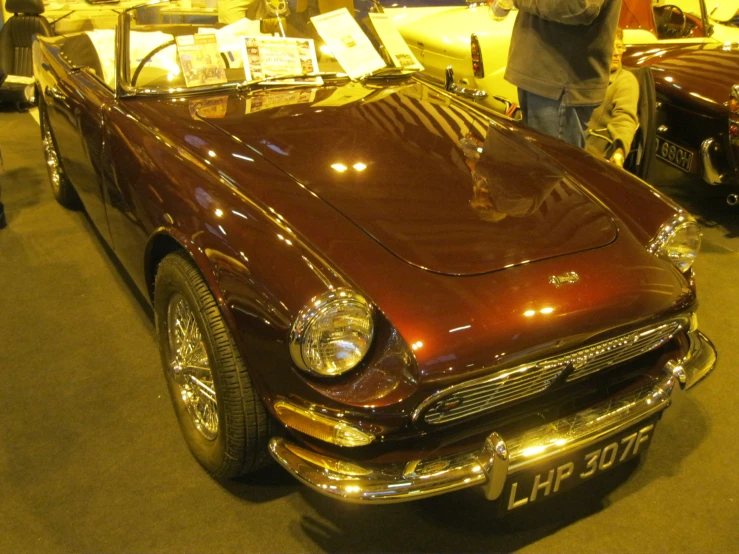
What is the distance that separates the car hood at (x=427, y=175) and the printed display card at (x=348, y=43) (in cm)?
18

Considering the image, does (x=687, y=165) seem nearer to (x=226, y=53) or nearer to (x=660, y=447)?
(x=660, y=447)

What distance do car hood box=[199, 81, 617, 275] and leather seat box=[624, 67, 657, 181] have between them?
52.2 inches

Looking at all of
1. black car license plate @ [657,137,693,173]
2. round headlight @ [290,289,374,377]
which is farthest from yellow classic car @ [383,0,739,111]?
round headlight @ [290,289,374,377]

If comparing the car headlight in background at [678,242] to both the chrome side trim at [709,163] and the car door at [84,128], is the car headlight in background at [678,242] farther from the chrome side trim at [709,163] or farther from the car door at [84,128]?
the chrome side trim at [709,163]

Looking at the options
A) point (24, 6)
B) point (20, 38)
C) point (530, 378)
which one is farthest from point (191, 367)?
point (20, 38)

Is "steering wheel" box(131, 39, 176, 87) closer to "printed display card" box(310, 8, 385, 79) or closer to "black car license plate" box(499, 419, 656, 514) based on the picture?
"printed display card" box(310, 8, 385, 79)

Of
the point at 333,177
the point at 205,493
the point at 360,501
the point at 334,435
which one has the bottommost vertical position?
the point at 205,493

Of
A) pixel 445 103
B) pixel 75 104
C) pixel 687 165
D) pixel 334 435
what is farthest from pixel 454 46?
pixel 334 435

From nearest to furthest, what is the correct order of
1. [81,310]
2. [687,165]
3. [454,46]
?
[81,310] → [687,165] → [454,46]

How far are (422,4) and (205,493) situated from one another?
6025 millimetres

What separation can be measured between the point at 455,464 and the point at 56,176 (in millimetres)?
2990

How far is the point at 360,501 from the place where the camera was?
150 centimetres

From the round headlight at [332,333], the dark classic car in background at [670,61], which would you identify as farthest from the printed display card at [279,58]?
the round headlight at [332,333]

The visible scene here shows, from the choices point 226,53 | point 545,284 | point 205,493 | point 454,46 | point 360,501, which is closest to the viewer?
point 360,501
